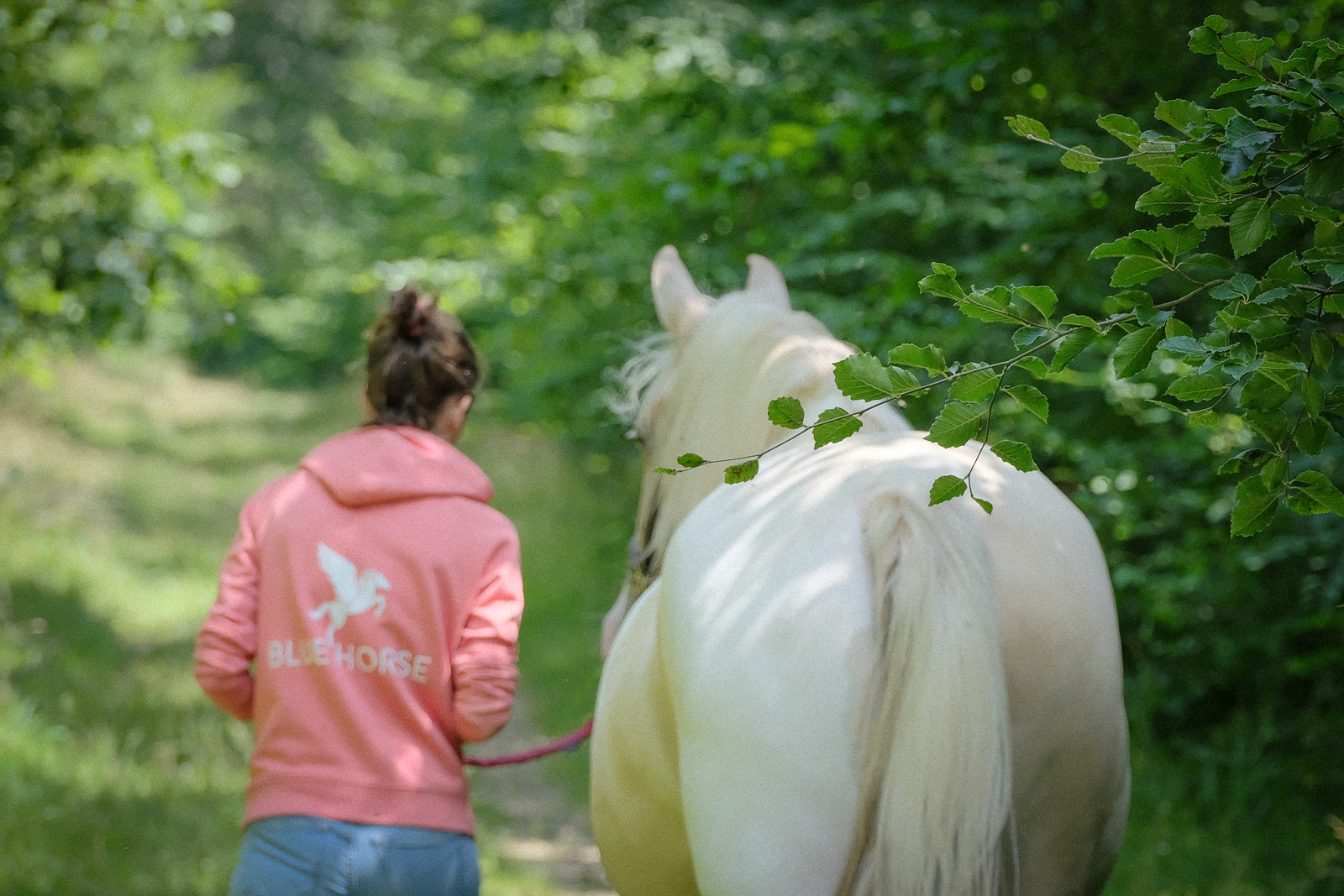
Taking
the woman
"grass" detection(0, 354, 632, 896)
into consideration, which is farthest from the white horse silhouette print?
"grass" detection(0, 354, 632, 896)

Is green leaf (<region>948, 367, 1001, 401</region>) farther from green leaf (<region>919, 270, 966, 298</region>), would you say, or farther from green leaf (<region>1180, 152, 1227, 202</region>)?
green leaf (<region>1180, 152, 1227, 202</region>)

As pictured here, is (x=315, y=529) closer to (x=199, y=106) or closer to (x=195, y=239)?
(x=195, y=239)

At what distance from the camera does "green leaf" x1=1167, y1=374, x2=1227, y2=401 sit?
1.45m

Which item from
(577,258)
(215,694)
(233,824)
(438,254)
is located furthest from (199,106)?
(215,694)

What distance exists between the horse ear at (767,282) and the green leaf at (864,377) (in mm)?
1352

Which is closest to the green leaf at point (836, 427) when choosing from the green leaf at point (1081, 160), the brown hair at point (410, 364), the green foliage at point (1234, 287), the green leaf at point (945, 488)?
the green foliage at point (1234, 287)

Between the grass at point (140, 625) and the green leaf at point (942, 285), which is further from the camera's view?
the grass at point (140, 625)

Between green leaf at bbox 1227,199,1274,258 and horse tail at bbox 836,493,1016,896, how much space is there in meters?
0.55

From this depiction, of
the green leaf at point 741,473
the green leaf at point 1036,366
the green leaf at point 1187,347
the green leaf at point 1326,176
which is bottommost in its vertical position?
the green leaf at point 741,473

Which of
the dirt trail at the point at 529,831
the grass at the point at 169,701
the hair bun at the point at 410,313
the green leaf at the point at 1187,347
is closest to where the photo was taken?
the green leaf at the point at 1187,347

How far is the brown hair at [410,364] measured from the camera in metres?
2.48

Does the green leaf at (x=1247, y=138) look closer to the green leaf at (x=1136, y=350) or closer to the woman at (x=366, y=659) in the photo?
the green leaf at (x=1136, y=350)

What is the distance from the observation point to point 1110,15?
4.14 m

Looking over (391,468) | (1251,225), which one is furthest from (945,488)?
(391,468)
